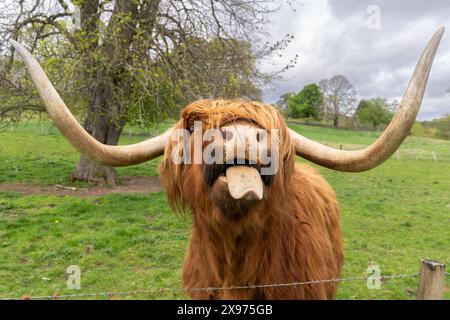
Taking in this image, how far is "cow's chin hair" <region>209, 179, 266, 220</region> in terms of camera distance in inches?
70.7

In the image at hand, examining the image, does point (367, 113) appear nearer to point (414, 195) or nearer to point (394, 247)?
point (414, 195)

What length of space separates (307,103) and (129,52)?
48.0 m

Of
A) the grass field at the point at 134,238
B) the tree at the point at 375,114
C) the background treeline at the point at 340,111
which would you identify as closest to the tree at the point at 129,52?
the grass field at the point at 134,238

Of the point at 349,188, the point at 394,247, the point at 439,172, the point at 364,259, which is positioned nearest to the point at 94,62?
the point at 364,259

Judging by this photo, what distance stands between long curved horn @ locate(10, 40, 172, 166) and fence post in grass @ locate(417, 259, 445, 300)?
200 centimetres

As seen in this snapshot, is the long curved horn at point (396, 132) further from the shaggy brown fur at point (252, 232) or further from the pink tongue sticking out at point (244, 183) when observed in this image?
the pink tongue sticking out at point (244, 183)

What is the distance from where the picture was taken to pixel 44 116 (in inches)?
419

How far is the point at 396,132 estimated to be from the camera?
1.98 meters

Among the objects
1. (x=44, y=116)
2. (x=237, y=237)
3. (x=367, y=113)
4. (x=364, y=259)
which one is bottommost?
(x=364, y=259)

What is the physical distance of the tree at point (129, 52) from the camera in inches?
321

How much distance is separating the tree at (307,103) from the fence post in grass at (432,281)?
48566mm

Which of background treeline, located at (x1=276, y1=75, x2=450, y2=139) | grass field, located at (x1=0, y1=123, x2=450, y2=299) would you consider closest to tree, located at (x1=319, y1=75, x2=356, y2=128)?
background treeline, located at (x1=276, y1=75, x2=450, y2=139)

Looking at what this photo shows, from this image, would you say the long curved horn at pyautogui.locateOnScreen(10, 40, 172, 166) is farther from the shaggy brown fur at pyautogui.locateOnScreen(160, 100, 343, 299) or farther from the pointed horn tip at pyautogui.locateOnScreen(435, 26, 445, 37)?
the pointed horn tip at pyautogui.locateOnScreen(435, 26, 445, 37)

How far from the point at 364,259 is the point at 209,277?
15.6ft
